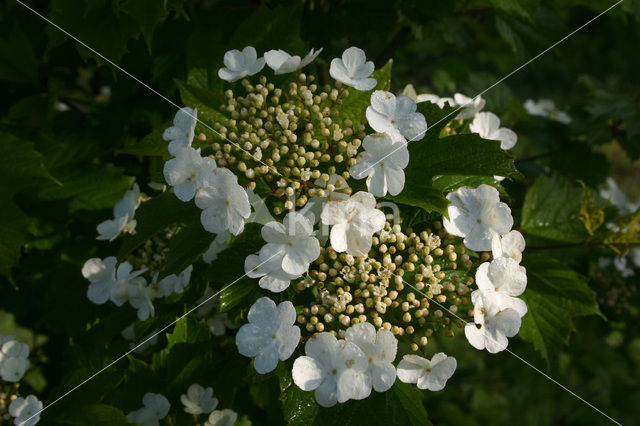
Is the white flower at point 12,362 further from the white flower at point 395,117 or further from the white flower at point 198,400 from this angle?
the white flower at point 395,117

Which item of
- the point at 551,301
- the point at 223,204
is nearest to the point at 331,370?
the point at 223,204

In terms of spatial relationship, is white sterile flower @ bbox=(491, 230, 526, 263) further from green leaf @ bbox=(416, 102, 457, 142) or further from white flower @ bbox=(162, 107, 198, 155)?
white flower @ bbox=(162, 107, 198, 155)

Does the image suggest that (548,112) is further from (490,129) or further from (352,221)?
(352,221)

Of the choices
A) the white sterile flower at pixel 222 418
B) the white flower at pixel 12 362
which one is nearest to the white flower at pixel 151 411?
the white sterile flower at pixel 222 418

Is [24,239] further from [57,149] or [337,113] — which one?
[337,113]

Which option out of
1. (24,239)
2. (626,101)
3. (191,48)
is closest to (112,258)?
(24,239)
